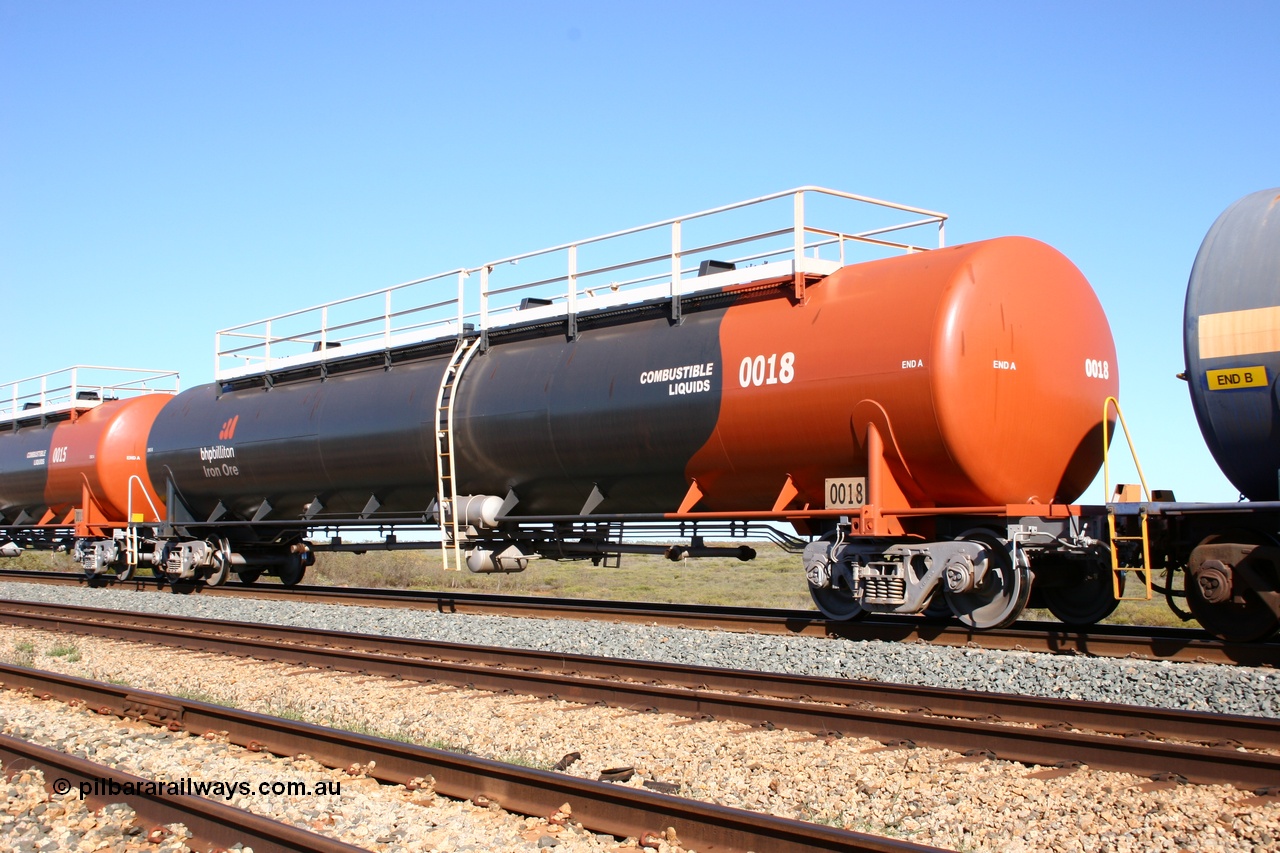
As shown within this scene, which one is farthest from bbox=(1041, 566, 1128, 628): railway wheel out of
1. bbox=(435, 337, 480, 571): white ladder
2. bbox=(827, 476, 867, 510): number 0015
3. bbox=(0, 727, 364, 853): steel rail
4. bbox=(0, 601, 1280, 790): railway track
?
bbox=(0, 727, 364, 853): steel rail

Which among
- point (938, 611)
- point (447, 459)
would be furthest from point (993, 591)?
point (447, 459)

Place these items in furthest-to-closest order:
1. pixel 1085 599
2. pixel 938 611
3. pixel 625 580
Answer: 1. pixel 625 580
2. pixel 938 611
3. pixel 1085 599

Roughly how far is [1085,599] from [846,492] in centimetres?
291

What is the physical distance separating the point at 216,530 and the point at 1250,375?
19.2 meters

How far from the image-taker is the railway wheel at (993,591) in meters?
11.2

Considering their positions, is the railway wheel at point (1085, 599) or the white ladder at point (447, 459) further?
the white ladder at point (447, 459)

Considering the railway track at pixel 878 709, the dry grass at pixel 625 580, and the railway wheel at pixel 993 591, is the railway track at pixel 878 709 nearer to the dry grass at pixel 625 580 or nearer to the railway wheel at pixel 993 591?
the railway wheel at pixel 993 591

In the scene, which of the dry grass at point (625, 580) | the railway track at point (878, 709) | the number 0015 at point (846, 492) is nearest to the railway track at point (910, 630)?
the number 0015 at point (846, 492)

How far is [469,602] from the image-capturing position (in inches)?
713

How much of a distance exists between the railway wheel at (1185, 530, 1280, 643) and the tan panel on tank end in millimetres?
1682

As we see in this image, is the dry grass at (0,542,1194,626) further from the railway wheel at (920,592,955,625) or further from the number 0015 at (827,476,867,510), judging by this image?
the number 0015 at (827,476,867,510)

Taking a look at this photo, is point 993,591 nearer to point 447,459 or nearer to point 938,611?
point 938,611

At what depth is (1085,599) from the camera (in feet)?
40.1

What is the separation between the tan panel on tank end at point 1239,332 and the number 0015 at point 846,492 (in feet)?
11.7
